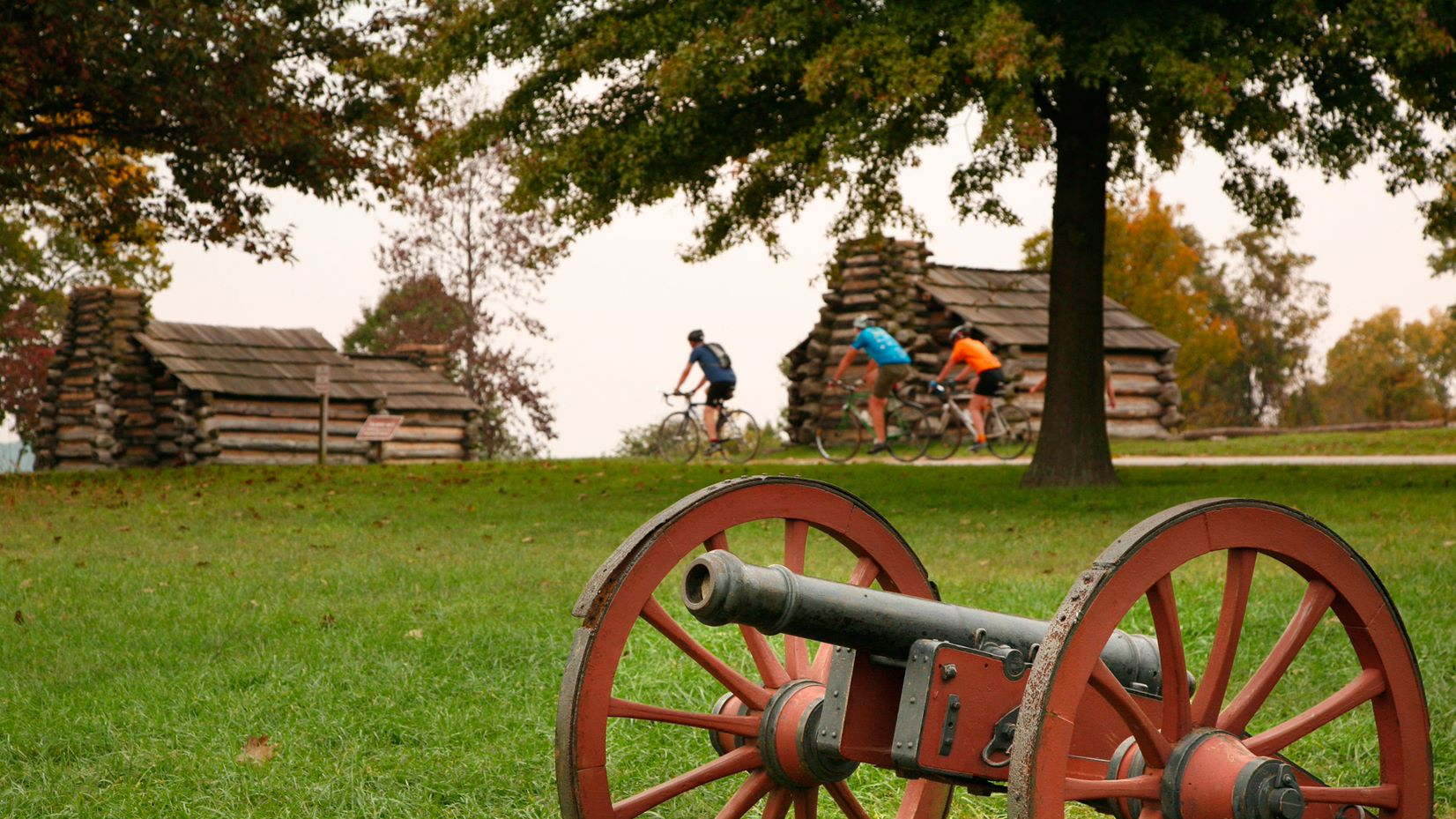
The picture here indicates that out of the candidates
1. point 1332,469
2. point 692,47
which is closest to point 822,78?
point 692,47

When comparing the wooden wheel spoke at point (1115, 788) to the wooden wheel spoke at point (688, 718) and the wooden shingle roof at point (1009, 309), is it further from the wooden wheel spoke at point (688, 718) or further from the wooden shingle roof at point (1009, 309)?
the wooden shingle roof at point (1009, 309)

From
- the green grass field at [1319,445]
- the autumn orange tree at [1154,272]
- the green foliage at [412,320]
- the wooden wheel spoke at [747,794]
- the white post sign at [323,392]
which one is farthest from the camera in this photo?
the autumn orange tree at [1154,272]

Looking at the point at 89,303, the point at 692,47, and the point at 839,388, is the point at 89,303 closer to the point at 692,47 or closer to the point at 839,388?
the point at 839,388

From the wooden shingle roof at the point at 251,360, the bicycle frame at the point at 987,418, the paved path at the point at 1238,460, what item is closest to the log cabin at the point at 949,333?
the bicycle frame at the point at 987,418

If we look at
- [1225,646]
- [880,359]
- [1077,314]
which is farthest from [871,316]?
[1225,646]

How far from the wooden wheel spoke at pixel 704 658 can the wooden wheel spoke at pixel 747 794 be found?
17cm

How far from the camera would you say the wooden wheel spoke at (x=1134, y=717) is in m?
2.84

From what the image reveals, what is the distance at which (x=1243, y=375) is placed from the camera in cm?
5584

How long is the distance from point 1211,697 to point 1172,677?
0.41 ft

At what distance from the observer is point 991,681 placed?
309cm

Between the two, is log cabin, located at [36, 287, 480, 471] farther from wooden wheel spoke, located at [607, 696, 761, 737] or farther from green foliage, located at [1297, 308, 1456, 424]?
green foliage, located at [1297, 308, 1456, 424]

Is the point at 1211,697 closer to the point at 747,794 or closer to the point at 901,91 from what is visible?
the point at 747,794

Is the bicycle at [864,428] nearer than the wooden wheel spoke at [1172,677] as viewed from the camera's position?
No

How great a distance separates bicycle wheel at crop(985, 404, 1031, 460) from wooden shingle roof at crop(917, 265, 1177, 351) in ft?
11.9
